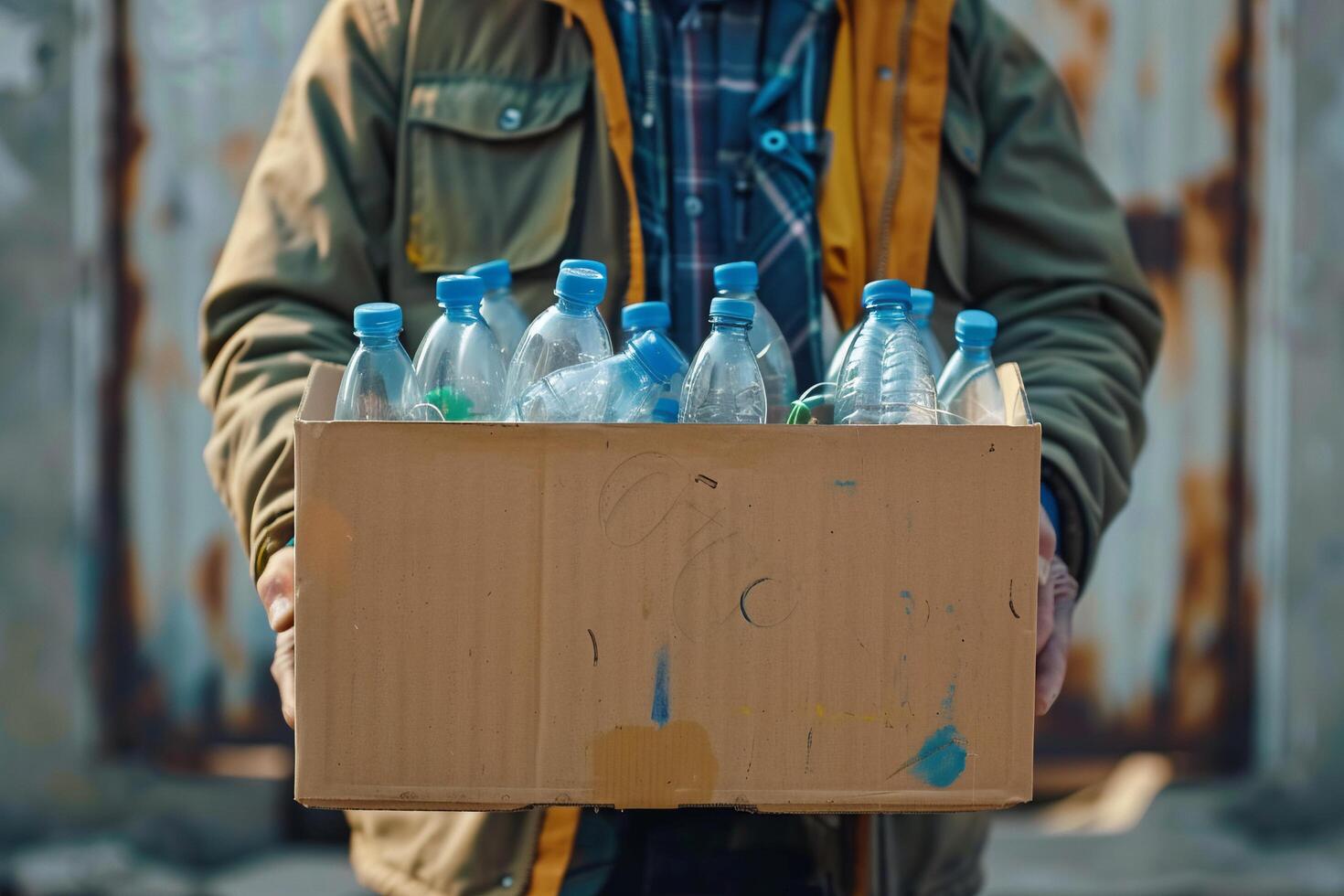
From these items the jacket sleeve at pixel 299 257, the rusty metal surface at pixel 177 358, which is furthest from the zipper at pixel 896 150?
the rusty metal surface at pixel 177 358

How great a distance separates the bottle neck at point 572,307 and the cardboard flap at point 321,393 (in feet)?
0.89

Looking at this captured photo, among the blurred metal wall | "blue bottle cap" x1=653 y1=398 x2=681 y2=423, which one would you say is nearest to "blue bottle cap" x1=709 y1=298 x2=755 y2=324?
"blue bottle cap" x1=653 y1=398 x2=681 y2=423

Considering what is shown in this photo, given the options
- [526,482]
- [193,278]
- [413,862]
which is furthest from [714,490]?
[193,278]

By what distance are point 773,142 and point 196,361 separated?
211cm

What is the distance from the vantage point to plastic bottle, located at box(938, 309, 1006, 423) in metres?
1.69

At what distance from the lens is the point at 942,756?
54.2 inches

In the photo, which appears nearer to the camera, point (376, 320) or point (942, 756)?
point (942, 756)

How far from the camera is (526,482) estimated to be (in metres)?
1.35

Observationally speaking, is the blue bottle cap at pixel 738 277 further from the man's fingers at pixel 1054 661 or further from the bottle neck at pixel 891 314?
the man's fingers at pixel 1054 661

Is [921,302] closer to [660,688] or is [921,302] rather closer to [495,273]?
[495,273]

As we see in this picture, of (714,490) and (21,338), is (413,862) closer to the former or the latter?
(714,490)

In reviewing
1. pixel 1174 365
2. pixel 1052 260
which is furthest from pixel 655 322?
pixel 1174 365

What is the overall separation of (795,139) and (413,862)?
114cm

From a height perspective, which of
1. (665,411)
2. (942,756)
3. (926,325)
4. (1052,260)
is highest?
(1052,260)
